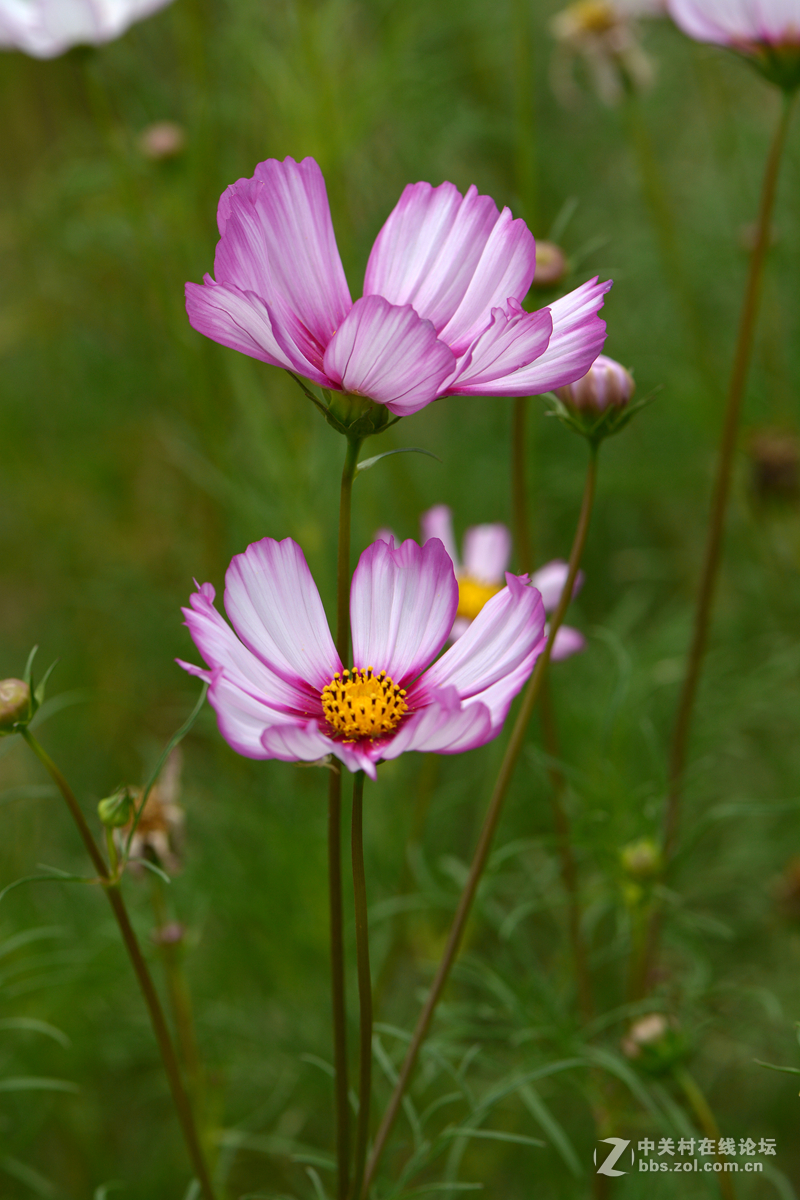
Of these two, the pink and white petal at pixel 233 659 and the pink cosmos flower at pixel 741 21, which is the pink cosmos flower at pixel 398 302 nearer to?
the pink and white petal at pixel 233 659

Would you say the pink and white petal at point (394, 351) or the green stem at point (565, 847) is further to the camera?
the green stem at point (565, 847)

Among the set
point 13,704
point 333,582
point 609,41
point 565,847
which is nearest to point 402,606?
point 13,704

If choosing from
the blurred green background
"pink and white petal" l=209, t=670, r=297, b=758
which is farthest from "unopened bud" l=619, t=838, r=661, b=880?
"pink and white petal" l=209, t=670, r=297, b=758

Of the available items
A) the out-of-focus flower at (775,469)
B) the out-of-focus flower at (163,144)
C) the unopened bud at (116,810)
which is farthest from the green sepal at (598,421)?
the out-of-focus flower at (163,144)

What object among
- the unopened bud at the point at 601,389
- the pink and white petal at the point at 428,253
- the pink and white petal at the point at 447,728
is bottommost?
the pink and white petal at the point at 447,728

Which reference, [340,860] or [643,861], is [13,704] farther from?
[643,861]

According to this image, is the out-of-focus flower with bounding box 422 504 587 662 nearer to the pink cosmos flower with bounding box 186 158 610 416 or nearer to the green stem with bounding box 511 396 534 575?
the green stem with bounding box 511 396 534 575
